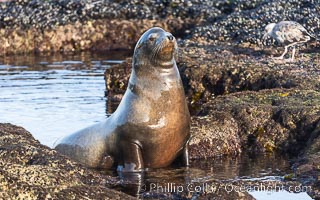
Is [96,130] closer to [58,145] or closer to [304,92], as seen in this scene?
[58,145]

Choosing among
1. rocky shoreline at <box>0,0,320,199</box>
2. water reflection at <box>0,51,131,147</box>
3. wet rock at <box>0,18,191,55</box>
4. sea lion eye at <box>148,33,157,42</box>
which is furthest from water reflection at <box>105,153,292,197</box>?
wet rock at <box>0,18,191,55</box>

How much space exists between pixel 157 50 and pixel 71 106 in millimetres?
5877

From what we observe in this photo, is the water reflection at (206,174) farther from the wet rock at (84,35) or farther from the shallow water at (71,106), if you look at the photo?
the wet rock at (84,35)

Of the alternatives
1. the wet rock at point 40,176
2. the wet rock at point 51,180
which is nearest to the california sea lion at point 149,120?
the wet rock at point 51,180

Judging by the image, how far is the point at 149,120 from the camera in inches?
380

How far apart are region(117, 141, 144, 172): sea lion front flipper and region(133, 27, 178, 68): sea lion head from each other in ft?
3.45

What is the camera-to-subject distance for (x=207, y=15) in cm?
2711

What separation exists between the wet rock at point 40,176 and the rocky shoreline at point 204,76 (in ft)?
0.04

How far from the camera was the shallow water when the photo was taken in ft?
31.3

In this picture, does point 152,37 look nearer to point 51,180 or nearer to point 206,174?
point 206,174

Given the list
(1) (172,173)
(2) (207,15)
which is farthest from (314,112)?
(2) (207,15)

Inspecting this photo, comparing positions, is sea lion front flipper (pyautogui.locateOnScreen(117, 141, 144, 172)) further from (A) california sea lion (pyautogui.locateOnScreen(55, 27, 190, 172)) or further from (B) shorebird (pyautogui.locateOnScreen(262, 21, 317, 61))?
(B) shorebird (pyautogui.locateOnScreen(262, 21, 317, 61))

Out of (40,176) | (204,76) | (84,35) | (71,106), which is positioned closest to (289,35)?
(204,76)

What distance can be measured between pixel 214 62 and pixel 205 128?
5.47 m
